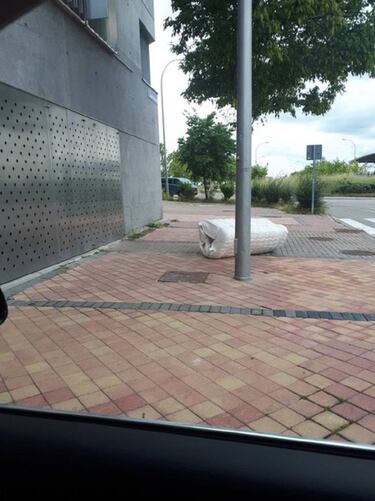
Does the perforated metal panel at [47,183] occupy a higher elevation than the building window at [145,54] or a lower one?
lower

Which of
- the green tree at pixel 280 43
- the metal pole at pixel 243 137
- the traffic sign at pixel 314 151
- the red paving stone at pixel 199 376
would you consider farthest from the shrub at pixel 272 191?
the red paving stone at pixel 199 376

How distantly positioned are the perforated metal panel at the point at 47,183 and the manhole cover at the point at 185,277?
1.84 m

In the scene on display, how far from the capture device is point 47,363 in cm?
321

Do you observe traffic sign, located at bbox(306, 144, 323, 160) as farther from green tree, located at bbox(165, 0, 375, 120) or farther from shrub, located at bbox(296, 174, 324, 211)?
green tree, located at bbox(165, 0, 375, 120)

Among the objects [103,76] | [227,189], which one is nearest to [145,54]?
[103,76]

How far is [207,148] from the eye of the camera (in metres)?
29.1

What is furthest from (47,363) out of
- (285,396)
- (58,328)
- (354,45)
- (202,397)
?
(354,45)

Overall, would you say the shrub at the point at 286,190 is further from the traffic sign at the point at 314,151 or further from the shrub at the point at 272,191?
the traffic sign at the point at 314,151

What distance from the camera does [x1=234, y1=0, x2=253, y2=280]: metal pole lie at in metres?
5.23

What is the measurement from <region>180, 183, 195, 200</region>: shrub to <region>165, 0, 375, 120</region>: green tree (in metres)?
20.7

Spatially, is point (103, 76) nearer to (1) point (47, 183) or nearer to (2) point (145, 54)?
(1) point (47, 183)

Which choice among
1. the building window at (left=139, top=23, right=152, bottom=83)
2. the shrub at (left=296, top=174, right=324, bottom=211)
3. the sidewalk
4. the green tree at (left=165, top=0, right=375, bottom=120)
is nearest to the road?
the shrub at (left=296, top=174, right=324, bottom=211)

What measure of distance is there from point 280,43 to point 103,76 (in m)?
3.49

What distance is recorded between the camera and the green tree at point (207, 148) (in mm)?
28859
